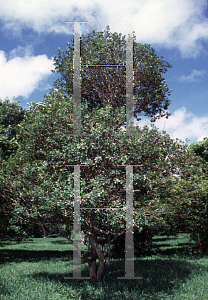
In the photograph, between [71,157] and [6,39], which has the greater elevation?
[6,39]

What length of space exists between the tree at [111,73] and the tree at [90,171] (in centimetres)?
323

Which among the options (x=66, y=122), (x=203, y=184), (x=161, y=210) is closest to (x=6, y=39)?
(x=66, y=122)

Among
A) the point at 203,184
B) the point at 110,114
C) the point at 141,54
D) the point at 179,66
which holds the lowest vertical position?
the point at 203,184

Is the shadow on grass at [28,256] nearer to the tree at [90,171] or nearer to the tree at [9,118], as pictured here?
the tree at [9,118]

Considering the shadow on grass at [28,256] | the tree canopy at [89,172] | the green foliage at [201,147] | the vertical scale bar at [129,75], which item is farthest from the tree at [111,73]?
the green foliage at [201,147]

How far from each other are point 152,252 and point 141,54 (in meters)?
11.7

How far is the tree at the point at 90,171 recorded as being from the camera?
23.6ft

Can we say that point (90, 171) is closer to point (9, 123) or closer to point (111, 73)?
point (111, 73)

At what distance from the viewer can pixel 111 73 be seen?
1180 centimetres

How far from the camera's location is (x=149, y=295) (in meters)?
7.56

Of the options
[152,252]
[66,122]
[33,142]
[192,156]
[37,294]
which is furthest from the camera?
[152,252]

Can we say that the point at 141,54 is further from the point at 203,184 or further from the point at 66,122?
the point at 203,184

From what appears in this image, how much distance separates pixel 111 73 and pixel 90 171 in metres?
5.76

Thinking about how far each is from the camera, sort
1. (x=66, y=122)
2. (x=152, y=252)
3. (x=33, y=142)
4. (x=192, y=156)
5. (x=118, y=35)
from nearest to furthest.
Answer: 1. (x=66, y=122)
2. (x=33, y=142)
3. (x=118, y=35)
4. (x=192, y=156)
5. (x=152, y=252)
